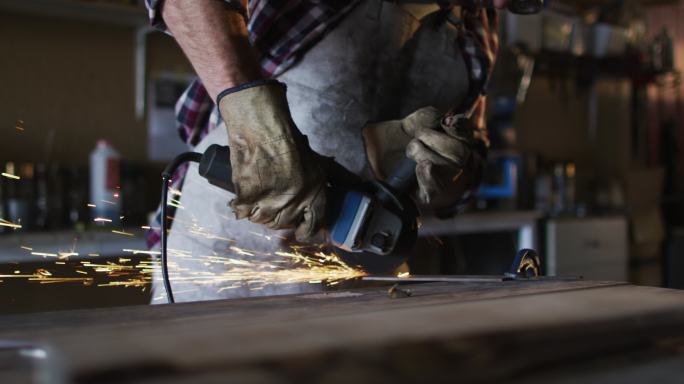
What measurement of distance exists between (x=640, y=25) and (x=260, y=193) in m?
4.08

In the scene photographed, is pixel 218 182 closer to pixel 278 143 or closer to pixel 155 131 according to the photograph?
pixel 278 143

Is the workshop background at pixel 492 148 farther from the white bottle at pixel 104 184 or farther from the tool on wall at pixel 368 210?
the tool on wall at pixel 368 210

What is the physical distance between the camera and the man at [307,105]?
1001mm

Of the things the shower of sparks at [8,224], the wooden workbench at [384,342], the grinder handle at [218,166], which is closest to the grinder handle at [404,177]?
the grinder handle at [218,166]

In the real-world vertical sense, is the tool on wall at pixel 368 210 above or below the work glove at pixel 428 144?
below

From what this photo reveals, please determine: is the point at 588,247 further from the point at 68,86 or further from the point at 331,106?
the point at 331,106

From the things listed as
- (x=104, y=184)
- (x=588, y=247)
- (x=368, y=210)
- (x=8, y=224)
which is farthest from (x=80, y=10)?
(x=588, y=247)

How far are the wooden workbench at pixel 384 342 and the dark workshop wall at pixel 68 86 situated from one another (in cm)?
213

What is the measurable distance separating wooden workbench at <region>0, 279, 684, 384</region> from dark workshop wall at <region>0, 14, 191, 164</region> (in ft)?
6.98

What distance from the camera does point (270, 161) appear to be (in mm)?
987

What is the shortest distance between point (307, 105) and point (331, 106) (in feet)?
0.13

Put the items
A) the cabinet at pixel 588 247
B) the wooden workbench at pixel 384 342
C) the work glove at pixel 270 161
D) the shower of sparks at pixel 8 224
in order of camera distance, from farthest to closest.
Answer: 1. the cabinet at pixel 588 247
2. the shower of sparks at pixel 8 224
3. the work glove at pixel 270 161
4. the wooden workbench at pixel 384 342

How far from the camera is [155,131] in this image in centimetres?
295

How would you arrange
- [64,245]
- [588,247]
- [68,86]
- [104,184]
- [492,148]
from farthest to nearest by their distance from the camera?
1. [492,148]
2. [588,247]
3. [68,86]
4. [104,184]
5. [64,245]
